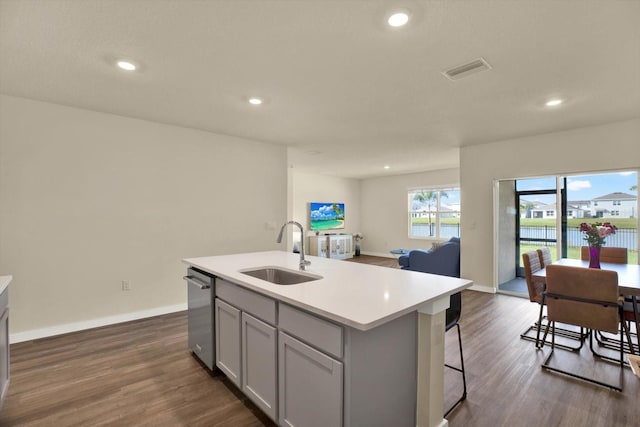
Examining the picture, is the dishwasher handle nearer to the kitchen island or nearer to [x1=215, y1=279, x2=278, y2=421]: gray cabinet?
[x1=215, y1=279, x2=278, y2=421]: gray cabinet

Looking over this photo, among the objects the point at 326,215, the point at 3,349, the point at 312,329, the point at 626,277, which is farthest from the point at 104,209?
the point at 326,215

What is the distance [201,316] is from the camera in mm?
2551

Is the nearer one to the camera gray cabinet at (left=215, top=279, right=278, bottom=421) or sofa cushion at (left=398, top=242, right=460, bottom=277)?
gray cabinet at (left=215, top=279, right=278, bottom=421)

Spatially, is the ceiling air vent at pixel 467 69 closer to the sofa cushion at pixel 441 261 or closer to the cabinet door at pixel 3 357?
the sofa cushion at pixel 441 261

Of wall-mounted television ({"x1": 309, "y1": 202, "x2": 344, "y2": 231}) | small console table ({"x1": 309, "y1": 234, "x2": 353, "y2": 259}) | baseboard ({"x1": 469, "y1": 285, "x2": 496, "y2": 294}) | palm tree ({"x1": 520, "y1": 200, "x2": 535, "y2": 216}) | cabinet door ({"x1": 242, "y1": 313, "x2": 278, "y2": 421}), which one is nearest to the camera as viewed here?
cabinet door ({"x1": 242, "y1": 313, "x2": 278, "y2": 421})

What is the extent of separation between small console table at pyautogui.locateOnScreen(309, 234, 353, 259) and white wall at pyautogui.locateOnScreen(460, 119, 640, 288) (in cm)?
375

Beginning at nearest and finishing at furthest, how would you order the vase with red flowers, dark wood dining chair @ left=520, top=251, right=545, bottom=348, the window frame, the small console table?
the vase with red flowers < dark wood dining chair @ left=520, top=251, right=545, bottom=348 < the window frame < the small console table

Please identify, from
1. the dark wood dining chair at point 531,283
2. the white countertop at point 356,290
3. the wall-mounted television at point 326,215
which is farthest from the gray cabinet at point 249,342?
the wall-mounted television at point 326,215

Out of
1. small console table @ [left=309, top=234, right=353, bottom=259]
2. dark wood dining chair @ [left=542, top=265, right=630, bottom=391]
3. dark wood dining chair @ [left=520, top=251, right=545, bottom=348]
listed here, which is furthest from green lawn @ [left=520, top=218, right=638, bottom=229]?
small console table @ [left=309, top=234, right=353, bottom=259]

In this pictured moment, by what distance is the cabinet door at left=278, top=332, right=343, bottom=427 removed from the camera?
137 centimetres

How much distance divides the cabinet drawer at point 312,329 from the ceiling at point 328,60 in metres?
1.73

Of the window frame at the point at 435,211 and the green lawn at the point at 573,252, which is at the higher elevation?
the window frame at the point at 435,211

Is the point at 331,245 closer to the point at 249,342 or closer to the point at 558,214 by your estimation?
the point at 558,214

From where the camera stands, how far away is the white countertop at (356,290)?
135 centimetres
